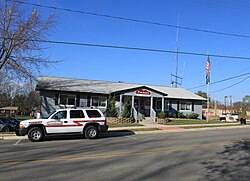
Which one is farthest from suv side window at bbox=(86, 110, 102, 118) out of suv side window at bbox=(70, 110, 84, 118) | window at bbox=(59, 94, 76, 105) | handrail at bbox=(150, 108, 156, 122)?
handrail at bbox=(150, 108, 156, 122)

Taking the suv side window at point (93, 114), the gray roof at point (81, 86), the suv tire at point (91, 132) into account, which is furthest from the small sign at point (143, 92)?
the suv tire at point (91, 132)

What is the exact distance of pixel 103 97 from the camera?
1220 inches

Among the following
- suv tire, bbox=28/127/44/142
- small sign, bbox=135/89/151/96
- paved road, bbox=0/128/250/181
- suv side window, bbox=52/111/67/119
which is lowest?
paved road, bbox=0/128/250/181

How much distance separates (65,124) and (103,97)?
15.7 m

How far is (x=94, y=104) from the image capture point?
30.6 metres

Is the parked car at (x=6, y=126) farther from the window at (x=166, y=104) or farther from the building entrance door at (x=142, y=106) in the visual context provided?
the window at (x=166, y=104)

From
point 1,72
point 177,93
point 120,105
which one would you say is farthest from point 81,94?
point 177,93

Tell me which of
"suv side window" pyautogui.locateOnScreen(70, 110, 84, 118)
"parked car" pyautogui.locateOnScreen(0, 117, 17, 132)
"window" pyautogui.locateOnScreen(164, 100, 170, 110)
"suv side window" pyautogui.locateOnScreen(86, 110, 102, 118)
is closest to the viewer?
"suv side window" pyautogui.locateOnScreen(70, 110, 84, 118)

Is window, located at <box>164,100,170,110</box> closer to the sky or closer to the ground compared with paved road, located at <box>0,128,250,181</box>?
closer to the sky

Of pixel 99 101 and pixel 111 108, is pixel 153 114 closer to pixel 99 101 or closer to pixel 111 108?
pixel 111 108

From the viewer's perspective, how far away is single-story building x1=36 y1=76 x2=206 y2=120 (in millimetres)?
28591

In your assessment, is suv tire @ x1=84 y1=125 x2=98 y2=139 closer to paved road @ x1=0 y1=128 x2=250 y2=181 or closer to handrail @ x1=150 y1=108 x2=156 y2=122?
paved road @ x1=0 y1=128 x2=250 y2=181

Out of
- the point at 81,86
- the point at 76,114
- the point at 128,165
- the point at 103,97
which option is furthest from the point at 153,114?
the point at 128,165

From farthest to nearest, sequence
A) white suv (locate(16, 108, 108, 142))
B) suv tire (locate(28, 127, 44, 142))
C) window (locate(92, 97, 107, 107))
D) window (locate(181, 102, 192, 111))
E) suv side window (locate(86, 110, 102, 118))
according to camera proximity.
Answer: window (locate(181, 102, 192, 111))
window (locate(92, 97, 107, 107))
suv side window (locate(86, 110, 102, 118))
white suv (locate(16, 108, 108, 142))
suv tire (locate(28, 127, 44, 142))
